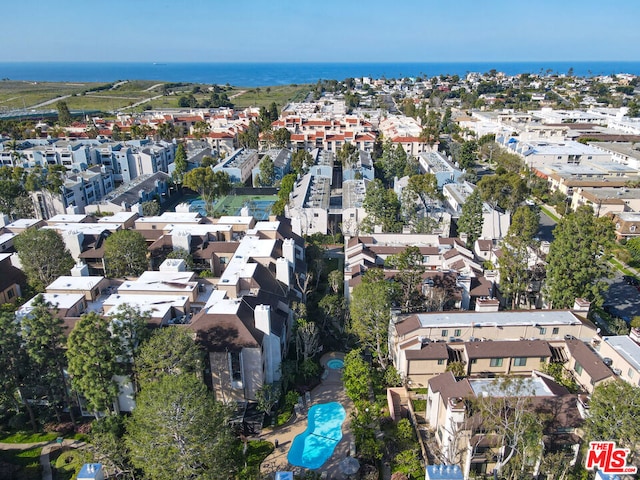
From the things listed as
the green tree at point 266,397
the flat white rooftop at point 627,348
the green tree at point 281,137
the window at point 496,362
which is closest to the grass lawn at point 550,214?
the flat white rooftop at point 627,348

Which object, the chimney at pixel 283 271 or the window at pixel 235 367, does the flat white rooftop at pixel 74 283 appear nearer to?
the window at pixel 235 367

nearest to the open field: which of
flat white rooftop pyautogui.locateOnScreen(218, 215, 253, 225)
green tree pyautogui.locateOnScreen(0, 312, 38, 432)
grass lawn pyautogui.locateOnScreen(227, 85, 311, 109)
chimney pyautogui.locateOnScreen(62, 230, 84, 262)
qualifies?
grass lawn pyautogui.locateOnScreen(227, 85, 311, 109)

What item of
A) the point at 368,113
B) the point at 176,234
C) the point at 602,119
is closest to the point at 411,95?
the point at 368,113

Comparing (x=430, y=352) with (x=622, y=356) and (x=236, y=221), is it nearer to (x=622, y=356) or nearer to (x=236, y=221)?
(x=622, y=356)

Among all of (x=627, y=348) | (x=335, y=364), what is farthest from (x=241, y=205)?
(x=627, y=348)

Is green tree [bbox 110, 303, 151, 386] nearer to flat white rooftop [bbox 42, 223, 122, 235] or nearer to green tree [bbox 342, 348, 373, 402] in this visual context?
green tree [bbox 342, 348, 373, 402]

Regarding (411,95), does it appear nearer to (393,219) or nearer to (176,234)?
(393,219)

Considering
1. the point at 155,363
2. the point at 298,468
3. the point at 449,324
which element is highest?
the point at 155,363
